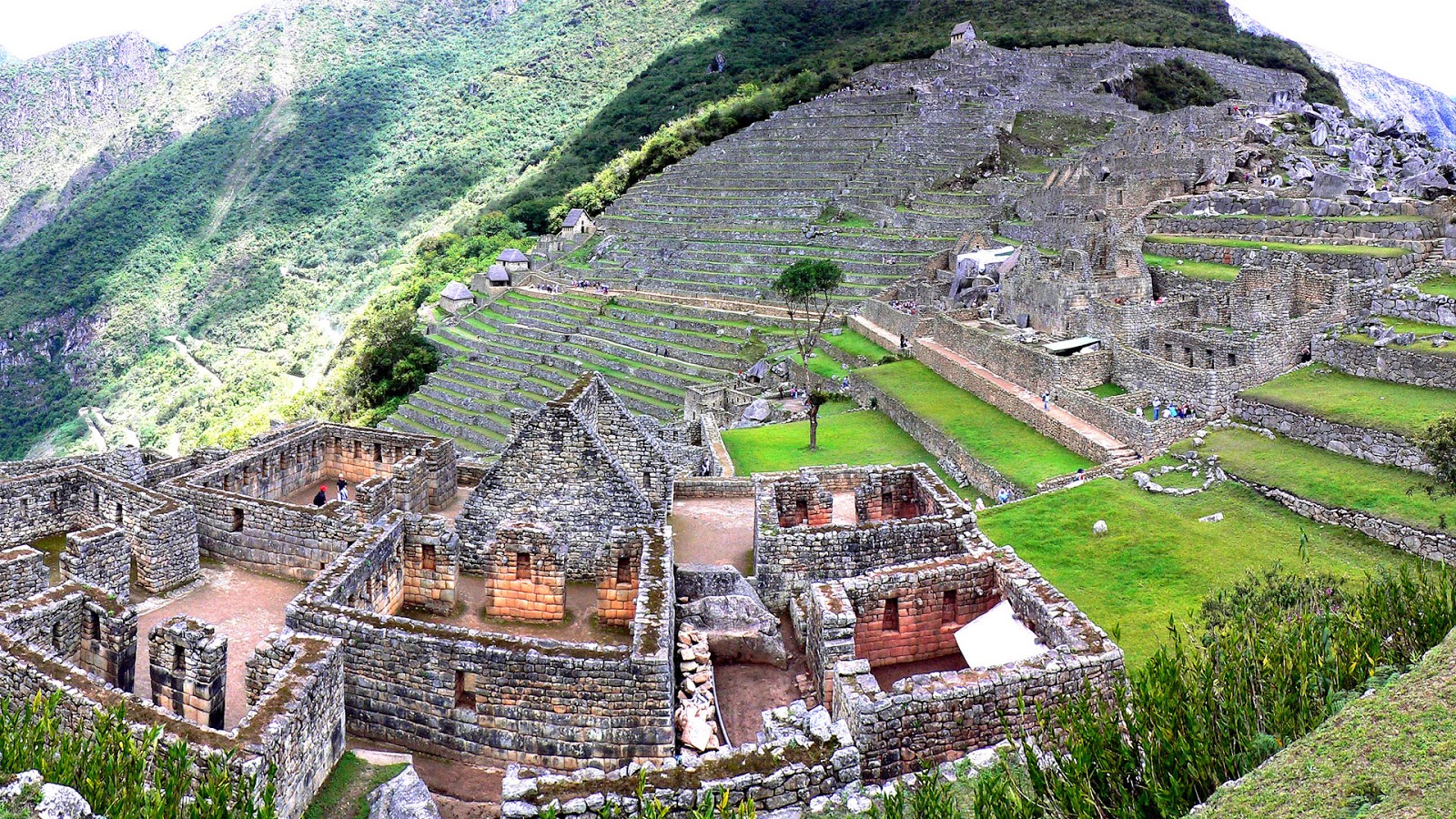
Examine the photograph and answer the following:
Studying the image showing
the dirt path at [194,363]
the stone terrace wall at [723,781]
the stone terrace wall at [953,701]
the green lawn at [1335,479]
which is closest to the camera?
the stone terrace wall at [723,781]

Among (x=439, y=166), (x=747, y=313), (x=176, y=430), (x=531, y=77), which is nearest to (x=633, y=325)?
(x=747, y=313)

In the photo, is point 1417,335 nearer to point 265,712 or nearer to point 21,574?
point 265,712

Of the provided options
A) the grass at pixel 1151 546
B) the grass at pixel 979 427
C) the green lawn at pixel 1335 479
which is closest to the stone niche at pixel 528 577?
Answer: the grass at pixel 1151 546

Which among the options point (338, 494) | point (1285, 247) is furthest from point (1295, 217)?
point (338, 494)

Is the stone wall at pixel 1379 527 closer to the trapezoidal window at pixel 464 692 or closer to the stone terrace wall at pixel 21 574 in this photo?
the trapezoidal window at pixel 464 692

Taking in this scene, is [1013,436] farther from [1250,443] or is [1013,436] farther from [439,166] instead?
[439,166]
